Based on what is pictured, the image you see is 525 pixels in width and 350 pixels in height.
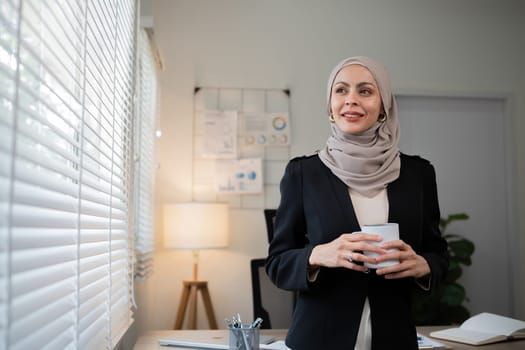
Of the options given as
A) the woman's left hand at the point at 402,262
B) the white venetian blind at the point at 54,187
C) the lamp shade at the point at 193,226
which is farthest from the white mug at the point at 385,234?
the lamp shade at the point at 193,226

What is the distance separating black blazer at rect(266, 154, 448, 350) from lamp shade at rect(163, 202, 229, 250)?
1.80m

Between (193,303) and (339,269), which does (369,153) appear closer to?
(339,269)

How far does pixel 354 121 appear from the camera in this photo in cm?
116

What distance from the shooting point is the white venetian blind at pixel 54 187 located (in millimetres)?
626

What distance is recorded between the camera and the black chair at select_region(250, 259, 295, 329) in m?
2.41

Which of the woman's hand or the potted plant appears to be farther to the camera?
the potted plant

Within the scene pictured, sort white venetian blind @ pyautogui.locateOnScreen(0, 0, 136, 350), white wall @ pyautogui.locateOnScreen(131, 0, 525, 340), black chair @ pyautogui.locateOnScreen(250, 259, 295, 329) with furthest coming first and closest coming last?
1. white wall @ pyautogui.locateOnScreen(131, 0, 525, 340)
2. black chair @ pyautogui.locateOnScreen(250, 259, 295, 329)
3. white venetian blind @ pyautogui.locateOnScreen(0, 0, 136, 350)

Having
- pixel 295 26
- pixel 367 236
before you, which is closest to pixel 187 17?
pixel 295 26

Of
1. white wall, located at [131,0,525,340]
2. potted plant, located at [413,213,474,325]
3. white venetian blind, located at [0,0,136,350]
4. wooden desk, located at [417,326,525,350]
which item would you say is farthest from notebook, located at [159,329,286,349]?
potted plant, located at [413,213,474,325]

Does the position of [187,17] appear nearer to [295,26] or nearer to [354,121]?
[295,26]

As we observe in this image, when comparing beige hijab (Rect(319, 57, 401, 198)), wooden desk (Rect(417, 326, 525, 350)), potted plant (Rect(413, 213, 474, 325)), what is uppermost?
beige hijab (Rect(319, 57, 401, 198))

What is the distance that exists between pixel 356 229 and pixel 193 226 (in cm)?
194

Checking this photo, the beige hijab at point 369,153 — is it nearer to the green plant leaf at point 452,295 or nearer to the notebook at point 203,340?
the notebook at point 203,340

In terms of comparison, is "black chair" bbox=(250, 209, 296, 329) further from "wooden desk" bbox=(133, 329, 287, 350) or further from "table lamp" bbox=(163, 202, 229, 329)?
"wooden desk" bbox=(133, 329, 287, 350)
